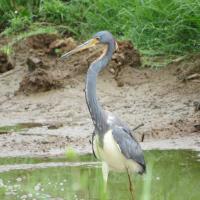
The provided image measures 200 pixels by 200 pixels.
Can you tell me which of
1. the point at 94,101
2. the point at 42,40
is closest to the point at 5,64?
the point at 42,40

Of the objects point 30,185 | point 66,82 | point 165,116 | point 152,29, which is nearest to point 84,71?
point 66,82

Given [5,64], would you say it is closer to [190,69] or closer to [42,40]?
[42,40]

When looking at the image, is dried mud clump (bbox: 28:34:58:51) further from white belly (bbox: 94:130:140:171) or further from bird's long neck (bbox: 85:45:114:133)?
white belly (bbox: 94:130:140:171)

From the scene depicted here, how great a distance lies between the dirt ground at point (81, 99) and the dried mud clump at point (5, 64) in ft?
0.19

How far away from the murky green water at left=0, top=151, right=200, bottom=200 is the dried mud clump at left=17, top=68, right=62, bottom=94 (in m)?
2.37

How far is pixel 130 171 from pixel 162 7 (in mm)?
4060

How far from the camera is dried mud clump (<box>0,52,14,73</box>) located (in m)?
11.1

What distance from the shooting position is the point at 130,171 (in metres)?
6.75

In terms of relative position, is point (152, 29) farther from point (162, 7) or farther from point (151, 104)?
point (151, 104)

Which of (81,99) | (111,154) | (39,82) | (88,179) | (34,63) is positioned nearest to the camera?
(111,154)

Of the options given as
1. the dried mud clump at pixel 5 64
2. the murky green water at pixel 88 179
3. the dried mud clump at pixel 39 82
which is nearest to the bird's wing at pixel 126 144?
the murky green water at pixel 88 179

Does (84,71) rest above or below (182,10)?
below

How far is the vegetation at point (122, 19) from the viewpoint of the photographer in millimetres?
10250

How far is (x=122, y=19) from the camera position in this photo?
11.0 meters
